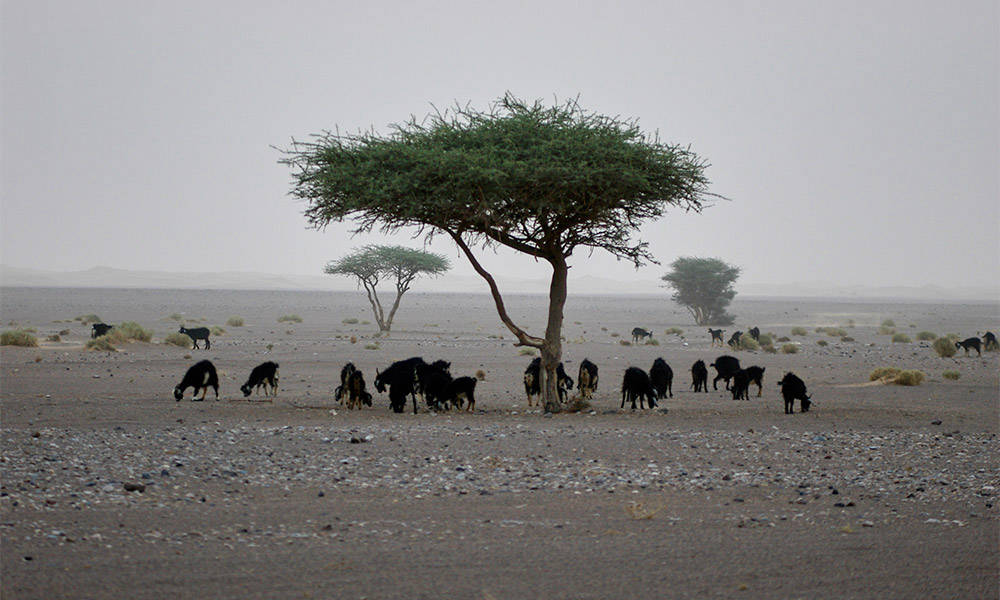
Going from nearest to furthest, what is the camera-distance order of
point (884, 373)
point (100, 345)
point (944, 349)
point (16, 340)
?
point (884, 373), point (16, 340), point (100, 345), point (944, 349)

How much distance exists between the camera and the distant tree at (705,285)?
8438cm

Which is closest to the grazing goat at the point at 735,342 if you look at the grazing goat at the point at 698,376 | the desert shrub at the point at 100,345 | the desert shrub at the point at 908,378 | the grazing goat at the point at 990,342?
the grazing goat at the point at 990,342

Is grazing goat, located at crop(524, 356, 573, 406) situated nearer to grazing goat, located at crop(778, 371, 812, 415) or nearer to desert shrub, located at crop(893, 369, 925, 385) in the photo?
grazing goat, located at crop(778, 371, 812, 415)

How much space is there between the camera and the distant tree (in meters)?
84.4

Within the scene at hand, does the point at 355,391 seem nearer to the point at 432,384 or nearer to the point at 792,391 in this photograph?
the point at 432,384

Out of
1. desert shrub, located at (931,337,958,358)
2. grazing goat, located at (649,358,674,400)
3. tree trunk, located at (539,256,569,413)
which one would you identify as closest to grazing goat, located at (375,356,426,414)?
tree trunk, located at (539,256,569,413)

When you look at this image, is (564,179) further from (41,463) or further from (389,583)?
(389,583)

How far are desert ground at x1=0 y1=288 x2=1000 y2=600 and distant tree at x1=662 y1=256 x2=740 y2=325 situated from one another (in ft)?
215

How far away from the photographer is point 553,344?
18.8 m

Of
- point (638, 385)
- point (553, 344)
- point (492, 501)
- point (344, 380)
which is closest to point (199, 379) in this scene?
point (344, 380)

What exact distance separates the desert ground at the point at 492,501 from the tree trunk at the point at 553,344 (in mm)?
477

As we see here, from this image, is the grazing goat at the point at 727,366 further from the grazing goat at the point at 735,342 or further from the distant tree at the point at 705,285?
the distant tree at the point at 705,285

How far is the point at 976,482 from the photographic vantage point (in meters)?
10.9

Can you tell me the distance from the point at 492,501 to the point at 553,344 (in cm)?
920
